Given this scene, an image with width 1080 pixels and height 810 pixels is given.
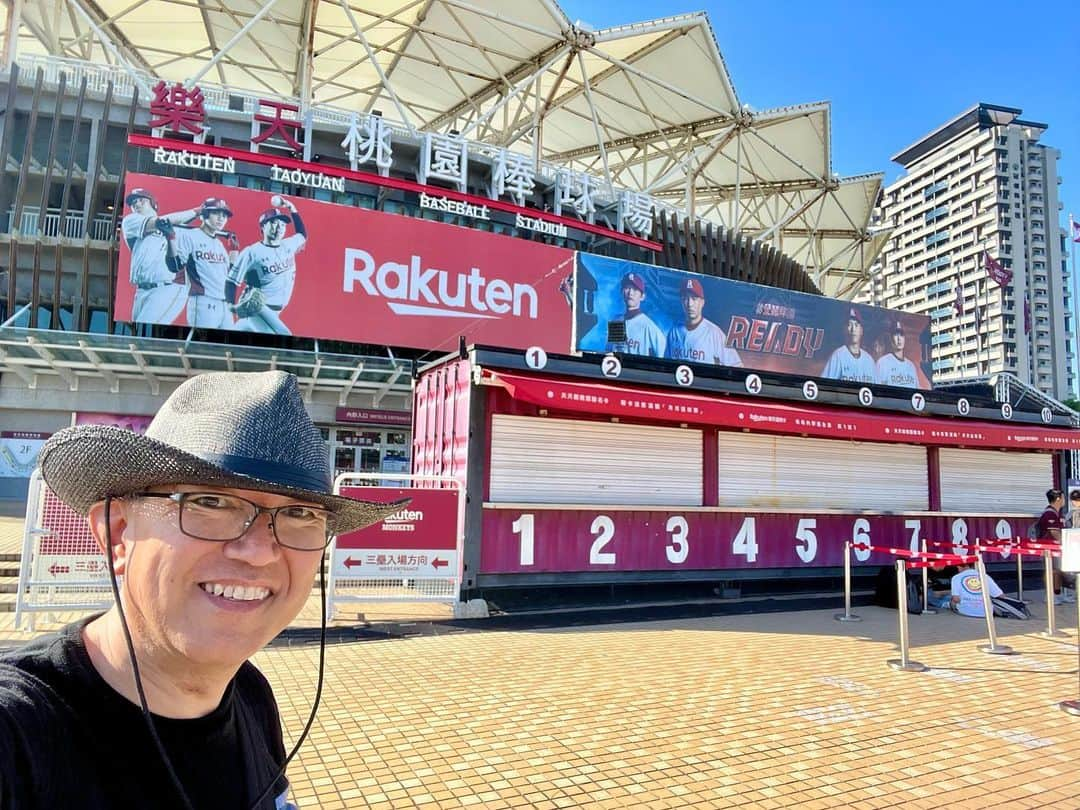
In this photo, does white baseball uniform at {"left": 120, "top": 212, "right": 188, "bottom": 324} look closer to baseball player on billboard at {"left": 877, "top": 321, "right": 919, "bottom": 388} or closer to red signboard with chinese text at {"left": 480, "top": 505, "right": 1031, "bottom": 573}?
red signboard with chinese text at {"left": 480, "top": 505, "right": 1031, "bottom": 573}

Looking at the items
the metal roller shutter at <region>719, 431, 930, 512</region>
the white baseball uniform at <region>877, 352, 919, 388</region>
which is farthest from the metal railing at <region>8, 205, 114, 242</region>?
the white baseball uniform at <region>877, 352, 919, 388</region>

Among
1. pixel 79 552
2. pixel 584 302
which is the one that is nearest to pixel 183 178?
pixel 584 302

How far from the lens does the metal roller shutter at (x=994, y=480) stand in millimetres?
11688

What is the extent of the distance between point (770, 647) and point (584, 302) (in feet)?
58.8

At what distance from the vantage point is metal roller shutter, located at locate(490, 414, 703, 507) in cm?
869

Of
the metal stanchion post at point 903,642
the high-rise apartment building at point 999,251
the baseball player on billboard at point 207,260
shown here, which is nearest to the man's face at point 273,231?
the baseball player on billboard at point 207,260

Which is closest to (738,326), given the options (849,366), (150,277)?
(849,366)

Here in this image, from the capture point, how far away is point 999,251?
106 meters

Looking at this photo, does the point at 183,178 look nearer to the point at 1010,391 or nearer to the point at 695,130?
the point at 695,130

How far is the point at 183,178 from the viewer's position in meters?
20.8

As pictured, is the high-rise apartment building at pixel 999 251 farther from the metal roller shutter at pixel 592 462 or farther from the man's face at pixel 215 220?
the metal roller shutter at pixel 592 462

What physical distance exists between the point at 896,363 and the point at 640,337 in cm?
1547

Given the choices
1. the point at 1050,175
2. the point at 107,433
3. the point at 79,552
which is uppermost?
the point at 1050,175

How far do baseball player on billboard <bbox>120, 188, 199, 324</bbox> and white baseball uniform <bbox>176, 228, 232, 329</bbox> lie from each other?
1.07 feet
